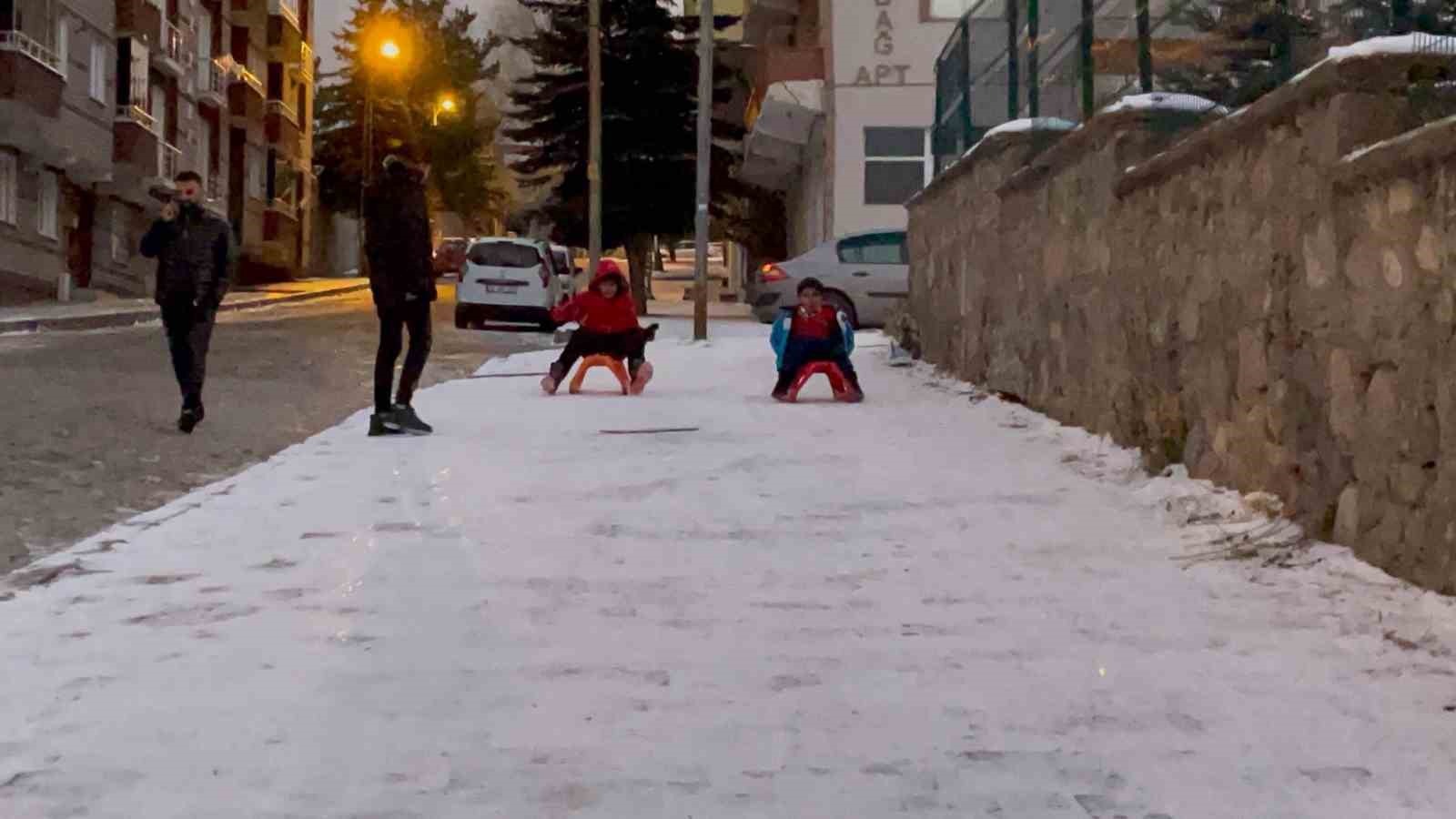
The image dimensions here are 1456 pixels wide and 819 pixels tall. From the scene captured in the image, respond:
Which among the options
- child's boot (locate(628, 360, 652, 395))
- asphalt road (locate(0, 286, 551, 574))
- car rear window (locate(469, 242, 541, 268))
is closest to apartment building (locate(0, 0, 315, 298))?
car rear window (locate(469, 242, 541, 268))

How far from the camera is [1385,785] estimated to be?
3174 millimetres

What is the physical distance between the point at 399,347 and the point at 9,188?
2262 cm

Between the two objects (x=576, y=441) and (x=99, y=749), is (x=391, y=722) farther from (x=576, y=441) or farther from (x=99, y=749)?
(x=576, y=441)

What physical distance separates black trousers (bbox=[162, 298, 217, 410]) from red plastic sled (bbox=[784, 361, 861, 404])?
396 cm

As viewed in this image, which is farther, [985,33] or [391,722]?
[985,33]

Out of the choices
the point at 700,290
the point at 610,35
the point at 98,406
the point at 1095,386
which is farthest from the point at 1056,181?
the point at 610,35

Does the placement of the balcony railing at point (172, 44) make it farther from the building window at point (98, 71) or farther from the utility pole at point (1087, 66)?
the utility pole at point (1087, 66)

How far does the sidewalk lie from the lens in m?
21.7

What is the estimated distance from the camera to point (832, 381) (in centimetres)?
1162

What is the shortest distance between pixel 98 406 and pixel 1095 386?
633 cm

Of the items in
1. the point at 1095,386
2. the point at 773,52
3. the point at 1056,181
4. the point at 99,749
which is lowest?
the point at 99,749

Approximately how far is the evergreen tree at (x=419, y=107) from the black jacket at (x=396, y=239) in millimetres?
55229

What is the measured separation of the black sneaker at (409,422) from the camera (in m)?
9.27

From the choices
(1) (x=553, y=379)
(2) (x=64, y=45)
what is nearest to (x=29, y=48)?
(2) (x=64, y=45)
